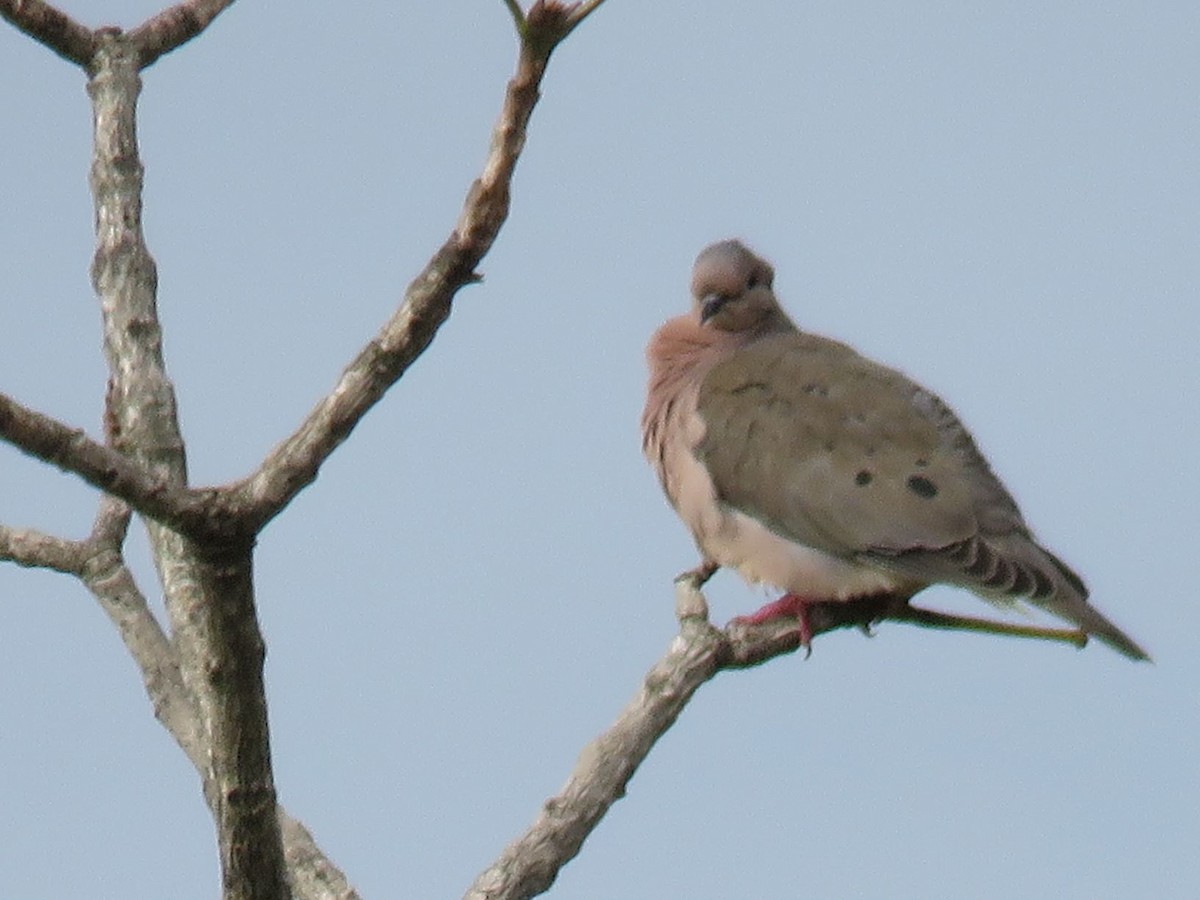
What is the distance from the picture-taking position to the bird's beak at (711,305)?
6.66 metres

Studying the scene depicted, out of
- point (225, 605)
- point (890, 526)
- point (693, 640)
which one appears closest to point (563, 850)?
point (693, 640)

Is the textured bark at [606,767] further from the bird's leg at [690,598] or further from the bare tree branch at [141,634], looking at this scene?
the bare tree branch at [141,634]

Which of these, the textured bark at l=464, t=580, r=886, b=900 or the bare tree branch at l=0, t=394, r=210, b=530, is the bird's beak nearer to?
the textured bark at l=464, t=580, r=886, b=900

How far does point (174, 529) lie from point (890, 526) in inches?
117

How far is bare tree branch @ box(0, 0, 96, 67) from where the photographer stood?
490cm

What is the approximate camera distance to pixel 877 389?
6094 mm

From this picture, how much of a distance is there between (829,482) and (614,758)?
2.29 metres

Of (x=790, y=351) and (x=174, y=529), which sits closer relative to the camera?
(x=174, y=529)

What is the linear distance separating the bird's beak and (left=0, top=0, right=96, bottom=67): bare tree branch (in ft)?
7.85

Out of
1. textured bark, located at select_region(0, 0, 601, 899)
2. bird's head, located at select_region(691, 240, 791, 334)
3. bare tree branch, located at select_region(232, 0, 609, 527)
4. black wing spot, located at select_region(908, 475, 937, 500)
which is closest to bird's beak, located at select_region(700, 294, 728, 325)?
bird's head, located at select_region(691, 240, 791, 334)

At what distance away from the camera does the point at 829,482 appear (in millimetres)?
5840

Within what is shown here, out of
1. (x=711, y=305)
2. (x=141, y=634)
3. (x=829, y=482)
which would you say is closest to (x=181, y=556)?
(x=141, y=634)

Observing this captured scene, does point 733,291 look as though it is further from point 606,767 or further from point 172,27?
point 606,767

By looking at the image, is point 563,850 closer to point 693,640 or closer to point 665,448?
point 693,640
